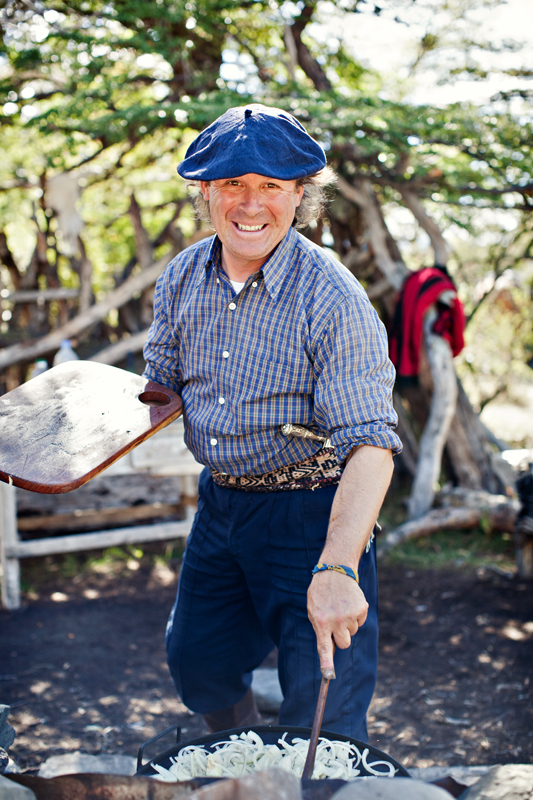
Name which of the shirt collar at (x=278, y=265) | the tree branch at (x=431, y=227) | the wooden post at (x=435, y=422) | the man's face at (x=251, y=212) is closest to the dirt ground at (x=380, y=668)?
the wooden post at (x=435, y=422)

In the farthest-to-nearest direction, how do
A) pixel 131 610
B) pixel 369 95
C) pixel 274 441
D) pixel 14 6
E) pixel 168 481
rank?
pixel 168 481
pixel 369 95
pixel 14 6
pixel 131 610
pixel 274 441

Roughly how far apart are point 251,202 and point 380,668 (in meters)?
2.68

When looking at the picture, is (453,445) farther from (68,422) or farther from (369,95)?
(68,422)

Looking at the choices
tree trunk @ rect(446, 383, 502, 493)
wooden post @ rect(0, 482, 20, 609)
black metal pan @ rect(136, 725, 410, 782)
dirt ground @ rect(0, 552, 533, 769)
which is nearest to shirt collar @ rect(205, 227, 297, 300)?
black metal pan @ rect(136, 725, 410, 782)

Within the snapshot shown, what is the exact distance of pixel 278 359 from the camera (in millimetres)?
1772

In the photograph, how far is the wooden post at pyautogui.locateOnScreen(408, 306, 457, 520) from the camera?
5062 millimetres

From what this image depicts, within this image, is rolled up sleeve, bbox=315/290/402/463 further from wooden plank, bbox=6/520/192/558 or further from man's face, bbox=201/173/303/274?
wooden plank, bbox=6/520/192/558

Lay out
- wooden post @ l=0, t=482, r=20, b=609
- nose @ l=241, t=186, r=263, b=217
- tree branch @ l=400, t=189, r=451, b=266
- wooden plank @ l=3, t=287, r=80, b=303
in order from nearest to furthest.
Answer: nose @ l=241, t=186, r=263, b=217
wooden post @ l=0, t=482, r=20, b=609
tree branch @ l=400, t=189, r=451, b=266
wooden plank @ l=3, t=287, r=80, b=303

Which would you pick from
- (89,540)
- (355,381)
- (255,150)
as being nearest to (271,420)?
(355,381)

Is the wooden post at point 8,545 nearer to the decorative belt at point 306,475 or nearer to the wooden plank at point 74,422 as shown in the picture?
the wooden plank at point 74,422

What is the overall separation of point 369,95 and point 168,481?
3.49 m

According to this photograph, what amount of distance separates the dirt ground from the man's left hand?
1643 millimetres

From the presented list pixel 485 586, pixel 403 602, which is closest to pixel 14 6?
pixel 403 602

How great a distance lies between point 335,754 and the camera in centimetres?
134
